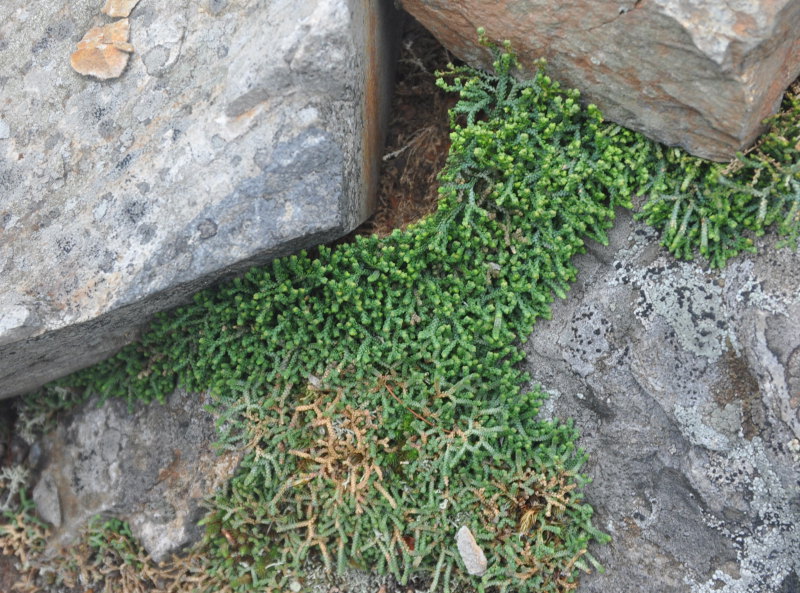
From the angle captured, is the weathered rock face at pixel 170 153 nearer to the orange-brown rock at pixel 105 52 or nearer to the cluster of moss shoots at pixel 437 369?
the orange-brown rock at pixel 105 52

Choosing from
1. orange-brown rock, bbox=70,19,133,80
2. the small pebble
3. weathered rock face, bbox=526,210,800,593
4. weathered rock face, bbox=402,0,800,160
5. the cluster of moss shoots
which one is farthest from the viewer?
the small pebble

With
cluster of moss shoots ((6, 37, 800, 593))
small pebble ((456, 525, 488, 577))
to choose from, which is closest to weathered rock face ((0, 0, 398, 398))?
cluster of moss shoots ((6, 37, 800, 593))

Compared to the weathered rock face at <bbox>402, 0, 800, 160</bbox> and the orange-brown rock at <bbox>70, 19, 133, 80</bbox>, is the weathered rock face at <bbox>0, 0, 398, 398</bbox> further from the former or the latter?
the weathered rock face at <bbox>402, 0, 800, 160</bbox>

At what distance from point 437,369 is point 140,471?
2751 millimetres

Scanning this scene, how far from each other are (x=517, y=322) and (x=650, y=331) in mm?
944

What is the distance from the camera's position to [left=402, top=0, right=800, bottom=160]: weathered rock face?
388 centimetres

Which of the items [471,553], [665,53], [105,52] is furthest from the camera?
[471,553]

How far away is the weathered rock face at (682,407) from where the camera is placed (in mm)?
4551

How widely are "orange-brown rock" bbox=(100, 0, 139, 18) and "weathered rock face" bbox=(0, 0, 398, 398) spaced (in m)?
0.05

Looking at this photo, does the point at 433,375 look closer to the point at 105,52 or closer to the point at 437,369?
the point at 437,369

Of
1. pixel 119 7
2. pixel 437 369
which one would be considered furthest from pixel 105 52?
pixel 437 369

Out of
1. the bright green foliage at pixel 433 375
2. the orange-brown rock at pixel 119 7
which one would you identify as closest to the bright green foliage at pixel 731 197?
the bright green foliage at pixel 433 375

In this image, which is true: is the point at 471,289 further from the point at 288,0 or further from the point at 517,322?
the point at 288,0

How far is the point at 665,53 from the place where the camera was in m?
4.12
